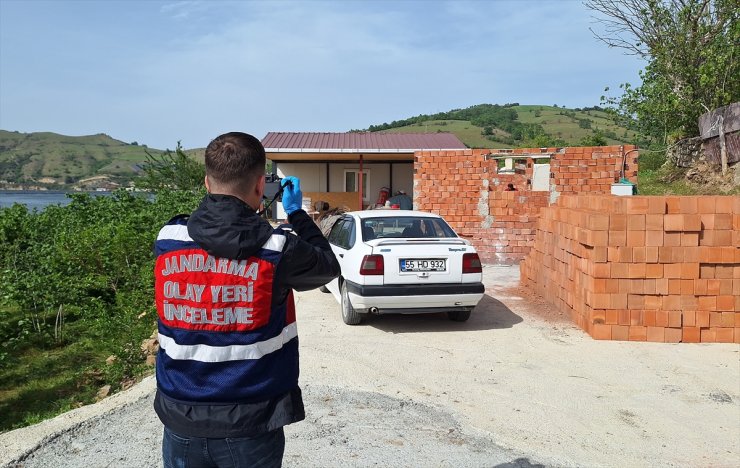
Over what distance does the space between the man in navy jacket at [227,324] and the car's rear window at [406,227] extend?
5719mm

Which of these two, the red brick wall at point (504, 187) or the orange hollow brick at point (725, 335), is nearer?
the orange hollow brick at point (725, 335)

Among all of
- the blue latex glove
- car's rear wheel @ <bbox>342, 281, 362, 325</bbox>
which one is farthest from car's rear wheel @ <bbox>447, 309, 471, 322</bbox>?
the blue latex glove

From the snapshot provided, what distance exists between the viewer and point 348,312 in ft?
24.6

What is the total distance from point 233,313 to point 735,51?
21548mm

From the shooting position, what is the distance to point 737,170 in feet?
51.4

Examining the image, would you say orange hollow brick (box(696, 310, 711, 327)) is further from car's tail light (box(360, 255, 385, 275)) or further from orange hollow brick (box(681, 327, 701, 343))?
car's tail light (box(360, 255, 385, 275))

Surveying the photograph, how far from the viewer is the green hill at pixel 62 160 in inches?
4247

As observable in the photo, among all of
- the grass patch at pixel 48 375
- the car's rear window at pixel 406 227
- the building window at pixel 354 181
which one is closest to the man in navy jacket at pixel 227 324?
the grass patch at pixel 48 375

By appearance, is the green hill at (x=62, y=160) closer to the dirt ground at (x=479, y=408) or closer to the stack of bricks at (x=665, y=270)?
the dirt ground at (x=479, y=408)

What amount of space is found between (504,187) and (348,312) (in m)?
7.25

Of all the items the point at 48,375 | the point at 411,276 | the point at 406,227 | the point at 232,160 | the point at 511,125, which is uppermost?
the point at 511,125

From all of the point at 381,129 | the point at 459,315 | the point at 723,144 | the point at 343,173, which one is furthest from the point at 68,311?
the point at 381,129

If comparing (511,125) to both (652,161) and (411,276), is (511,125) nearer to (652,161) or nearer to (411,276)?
(652,161)

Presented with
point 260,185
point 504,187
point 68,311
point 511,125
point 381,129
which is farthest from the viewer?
point 511,125
